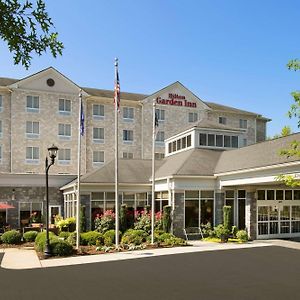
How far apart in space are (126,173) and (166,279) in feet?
59.3

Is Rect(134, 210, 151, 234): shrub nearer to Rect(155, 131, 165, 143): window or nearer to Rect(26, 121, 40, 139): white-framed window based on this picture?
Rect(26, 121, 40, 139): white-framed window

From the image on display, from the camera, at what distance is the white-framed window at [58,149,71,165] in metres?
43.4

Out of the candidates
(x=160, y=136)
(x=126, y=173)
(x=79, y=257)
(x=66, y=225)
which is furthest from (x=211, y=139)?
(x=79, y=257)

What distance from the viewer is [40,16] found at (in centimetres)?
438

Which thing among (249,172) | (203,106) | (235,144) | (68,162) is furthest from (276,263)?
(203,106)

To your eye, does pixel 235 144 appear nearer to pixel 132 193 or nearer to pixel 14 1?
pixel 132 193

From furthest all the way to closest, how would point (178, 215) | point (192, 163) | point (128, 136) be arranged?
point (128, 136), point (192, 163), point (178, 215)

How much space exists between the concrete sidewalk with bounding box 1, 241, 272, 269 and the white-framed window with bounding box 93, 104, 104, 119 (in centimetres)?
2529

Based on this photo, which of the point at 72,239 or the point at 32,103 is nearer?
the point at 72,239

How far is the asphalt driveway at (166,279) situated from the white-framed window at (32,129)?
2868cm

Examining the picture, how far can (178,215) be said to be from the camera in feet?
84.3

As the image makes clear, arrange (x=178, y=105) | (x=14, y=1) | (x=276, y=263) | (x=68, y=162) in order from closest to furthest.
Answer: (x=14, y=1)
(x=276, y=263)
(x=68, y=162)
(x=178, y=105)

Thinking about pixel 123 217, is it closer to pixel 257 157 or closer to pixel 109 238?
pixel 109 238

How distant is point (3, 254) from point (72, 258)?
4.36 m
